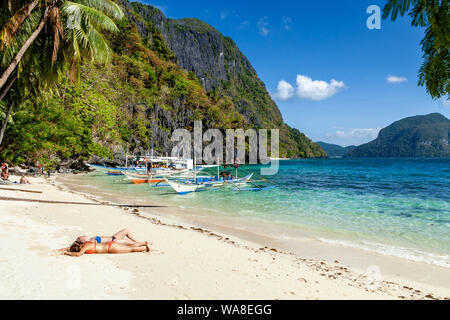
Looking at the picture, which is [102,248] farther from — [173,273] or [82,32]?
[82,32]

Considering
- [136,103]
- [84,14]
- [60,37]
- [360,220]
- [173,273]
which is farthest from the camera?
[136,103]

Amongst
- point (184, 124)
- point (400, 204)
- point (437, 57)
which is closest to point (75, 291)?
point (437, 57)

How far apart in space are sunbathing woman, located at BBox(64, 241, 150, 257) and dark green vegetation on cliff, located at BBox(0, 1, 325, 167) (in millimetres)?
7125

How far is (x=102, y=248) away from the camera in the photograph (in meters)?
5.20

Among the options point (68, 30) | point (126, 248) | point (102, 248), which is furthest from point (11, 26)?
point (126, 248)

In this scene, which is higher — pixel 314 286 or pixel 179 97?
pixel 179 97

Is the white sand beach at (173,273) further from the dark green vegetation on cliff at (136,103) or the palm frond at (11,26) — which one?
the dark green vegetation on cliff at (136,103)

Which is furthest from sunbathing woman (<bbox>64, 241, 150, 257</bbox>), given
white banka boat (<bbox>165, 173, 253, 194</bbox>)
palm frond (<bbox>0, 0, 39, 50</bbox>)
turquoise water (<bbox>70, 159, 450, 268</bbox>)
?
white banka boat (<bbox>165, 173, 253, 194</bbox>)

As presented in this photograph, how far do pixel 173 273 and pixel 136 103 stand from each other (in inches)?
2544

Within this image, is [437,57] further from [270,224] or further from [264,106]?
Result: [264,106]

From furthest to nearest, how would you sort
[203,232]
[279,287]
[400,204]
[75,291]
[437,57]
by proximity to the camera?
[400,204]
[203,232]
[279,287]
[75,291]
[437,57]
